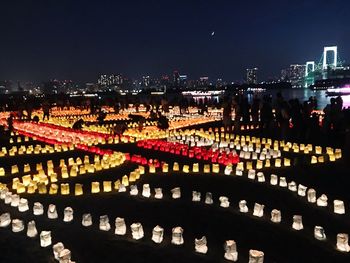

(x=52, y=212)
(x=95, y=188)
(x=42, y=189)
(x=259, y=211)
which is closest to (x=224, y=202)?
(x=259, y=211)

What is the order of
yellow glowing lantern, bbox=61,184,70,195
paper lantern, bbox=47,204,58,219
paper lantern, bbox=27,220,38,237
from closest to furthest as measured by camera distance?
paper lantern, bbox=27,220,38,237, paper lantern, bbox=47,204,58,219, yellow glowing lantern, bbox=61,184,70,195

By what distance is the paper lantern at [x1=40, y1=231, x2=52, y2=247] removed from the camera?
22.7ft

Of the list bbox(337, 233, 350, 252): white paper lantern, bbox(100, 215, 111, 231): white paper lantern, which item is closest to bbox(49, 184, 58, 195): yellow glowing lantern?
bbox(100, 215, 111, 231): white paper lantern

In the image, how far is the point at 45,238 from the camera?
692cm

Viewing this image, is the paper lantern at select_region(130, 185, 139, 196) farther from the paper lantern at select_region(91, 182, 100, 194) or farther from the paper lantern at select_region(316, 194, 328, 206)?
the paper lantern at select_region(316, 194, 328, 206)

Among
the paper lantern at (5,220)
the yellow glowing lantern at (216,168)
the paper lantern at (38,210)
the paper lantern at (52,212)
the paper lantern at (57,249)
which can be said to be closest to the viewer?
the paper lantern at (57,249)

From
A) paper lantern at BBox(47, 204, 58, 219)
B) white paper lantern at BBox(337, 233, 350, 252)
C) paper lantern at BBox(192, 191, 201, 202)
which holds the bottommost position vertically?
white paper lantern at BBox(337, 233, 350, 252)

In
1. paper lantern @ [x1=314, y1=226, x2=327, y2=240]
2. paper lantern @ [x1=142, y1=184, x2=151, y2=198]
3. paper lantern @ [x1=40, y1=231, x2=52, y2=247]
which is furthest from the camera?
paper lantern @ [x1=142, y1=184, x2=151, y2=198]

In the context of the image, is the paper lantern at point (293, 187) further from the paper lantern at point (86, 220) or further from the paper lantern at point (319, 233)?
the paper lantern at point (86, 220)

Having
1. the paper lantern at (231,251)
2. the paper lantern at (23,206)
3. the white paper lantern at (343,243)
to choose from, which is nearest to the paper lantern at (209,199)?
the paper lantern at (231,251)

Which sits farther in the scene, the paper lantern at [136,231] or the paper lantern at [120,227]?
the paper lantern at [120,227]

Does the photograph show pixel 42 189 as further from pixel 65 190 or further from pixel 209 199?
pixel 209 199

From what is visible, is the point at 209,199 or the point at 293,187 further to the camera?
the point at 293,187

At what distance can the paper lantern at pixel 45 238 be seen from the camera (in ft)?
22.7
